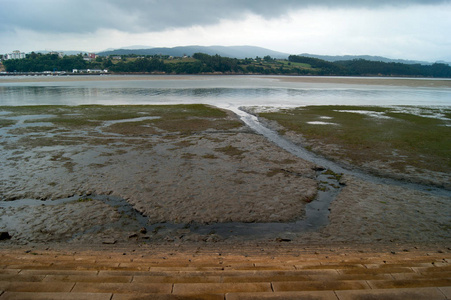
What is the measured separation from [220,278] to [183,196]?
738 centimetres

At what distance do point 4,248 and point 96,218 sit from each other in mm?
2776

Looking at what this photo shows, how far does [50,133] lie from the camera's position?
2419cm

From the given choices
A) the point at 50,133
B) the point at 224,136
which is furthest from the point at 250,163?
the point at 50,133

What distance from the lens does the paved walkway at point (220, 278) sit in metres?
4.66

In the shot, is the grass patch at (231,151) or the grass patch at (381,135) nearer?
the grass patch at (381,135)

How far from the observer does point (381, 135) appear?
2392cm

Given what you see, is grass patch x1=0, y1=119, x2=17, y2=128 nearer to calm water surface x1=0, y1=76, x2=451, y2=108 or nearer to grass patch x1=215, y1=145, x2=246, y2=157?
calm water surface x1=0, y1=76, x2=451, y2=108

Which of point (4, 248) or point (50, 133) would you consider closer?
point (4, 248)

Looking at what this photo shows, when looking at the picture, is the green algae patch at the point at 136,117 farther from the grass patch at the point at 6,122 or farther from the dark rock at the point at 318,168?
the dark rock at the point at 318,168

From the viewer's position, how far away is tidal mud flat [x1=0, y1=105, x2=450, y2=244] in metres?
9.56

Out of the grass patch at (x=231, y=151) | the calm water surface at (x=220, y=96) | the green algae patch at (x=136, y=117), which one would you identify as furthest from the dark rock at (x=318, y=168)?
the calm water surface at (x=220, y=96)

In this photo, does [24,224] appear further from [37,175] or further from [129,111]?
[129,111]

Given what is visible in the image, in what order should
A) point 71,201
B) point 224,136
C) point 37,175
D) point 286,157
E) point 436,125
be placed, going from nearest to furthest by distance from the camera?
point 71,201 → point 37,175 → point 286,157 → point 224,136 → point 436,125

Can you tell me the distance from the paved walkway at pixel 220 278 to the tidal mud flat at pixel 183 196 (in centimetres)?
249
